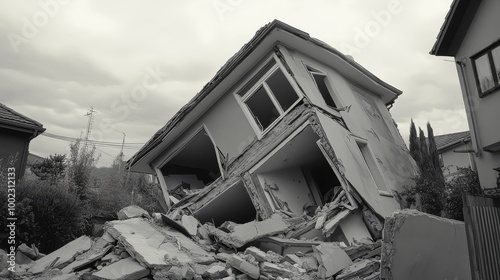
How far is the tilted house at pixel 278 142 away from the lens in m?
8.92

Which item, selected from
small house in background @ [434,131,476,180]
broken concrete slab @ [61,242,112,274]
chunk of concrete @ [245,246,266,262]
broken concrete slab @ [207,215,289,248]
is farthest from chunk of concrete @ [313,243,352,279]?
small house in background @ [434,131,476,180]

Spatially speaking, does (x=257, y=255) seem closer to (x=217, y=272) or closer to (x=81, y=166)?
(x=217, y=272)

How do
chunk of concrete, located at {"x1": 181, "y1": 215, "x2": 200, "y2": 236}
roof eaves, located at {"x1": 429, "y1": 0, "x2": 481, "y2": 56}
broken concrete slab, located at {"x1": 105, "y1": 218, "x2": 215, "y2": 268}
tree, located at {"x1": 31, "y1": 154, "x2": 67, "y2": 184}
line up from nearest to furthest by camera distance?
broken concrete slab, located at {"x1": 105, "y1": 218, "x2": 215, "y2": 268} < chunk of concrete, located at {"x1": 181, "y1": 215, "x2": 200, "y2": 236} < roof eaves, located at {"x1": 429, "y1": 0, "x2": 481, "y2": 56} < tree, located at {"x1": 31, "y1": 154, "x2": 67, "y2": 184}

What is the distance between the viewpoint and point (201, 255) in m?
6.85

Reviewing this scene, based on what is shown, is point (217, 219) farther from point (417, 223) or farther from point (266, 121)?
point (417, 223)

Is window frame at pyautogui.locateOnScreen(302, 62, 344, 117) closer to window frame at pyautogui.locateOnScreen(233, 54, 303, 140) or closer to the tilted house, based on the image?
the tilted house

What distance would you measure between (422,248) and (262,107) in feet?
27.5

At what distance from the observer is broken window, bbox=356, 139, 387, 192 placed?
1066 cm

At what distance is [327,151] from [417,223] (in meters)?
Result: 3.49

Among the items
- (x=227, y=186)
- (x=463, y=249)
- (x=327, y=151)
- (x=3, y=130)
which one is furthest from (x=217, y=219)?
(x=3, y=130)

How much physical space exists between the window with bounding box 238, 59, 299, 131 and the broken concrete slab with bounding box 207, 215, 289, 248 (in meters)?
2.94

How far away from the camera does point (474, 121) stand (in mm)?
10797

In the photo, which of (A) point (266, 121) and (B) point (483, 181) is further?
(A) point (266, 121)

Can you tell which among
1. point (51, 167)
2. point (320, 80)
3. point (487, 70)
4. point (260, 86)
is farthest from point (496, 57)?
point (51, 167)
